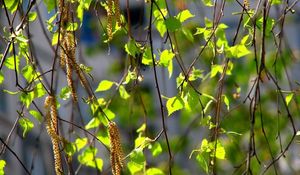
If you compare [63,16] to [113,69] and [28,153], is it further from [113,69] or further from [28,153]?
[28,153]

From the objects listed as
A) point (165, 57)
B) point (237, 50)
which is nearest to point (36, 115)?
point (165, 57)

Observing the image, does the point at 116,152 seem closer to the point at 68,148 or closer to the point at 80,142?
the point at 68,148

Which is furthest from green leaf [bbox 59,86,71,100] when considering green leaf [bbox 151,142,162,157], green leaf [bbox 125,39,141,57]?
green leaf [bbox 151,142,162,157]

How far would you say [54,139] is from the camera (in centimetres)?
148

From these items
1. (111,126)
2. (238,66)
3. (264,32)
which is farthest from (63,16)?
(238,66)

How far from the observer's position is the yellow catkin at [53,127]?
148cm

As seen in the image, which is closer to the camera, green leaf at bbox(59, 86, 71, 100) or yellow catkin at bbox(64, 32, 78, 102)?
yellow catkin at bbox(64, 32, 78, 102)

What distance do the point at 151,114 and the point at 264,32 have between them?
6.82ft

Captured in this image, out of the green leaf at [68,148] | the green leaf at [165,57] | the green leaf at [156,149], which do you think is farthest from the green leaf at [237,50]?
the green leaf at [68,148]

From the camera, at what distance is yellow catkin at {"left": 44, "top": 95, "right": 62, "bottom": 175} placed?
1478mm

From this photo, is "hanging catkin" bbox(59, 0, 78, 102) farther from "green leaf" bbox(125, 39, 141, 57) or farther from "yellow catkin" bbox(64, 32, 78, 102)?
"green leaf" bbox(125, 39, 141, 57)

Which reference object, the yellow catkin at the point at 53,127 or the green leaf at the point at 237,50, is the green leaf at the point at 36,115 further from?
the green leaf at the point at 237,50

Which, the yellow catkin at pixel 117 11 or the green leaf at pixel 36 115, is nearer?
the yellow catkin at pixel 117 11

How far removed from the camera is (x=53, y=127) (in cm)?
150
